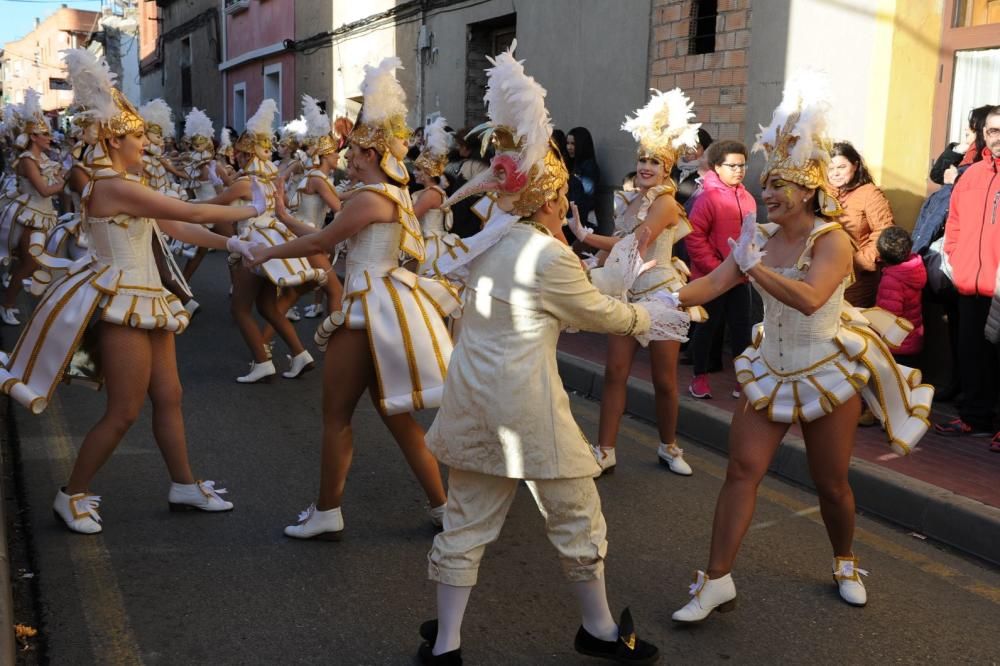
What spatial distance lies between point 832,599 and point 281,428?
3.84 m

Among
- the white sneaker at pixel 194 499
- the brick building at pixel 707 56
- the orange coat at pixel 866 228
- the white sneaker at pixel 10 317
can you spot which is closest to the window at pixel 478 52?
the brick building at pixel 707 56

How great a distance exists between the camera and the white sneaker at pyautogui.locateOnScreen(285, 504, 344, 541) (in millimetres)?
4816

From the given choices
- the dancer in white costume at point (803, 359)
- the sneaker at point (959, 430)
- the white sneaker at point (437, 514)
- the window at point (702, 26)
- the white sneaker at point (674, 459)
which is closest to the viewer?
the dancer in white costume at point (803, 359)

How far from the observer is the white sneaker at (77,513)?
4844 mm

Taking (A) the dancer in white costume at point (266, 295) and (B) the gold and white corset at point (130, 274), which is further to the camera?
(A) the dancer in white costume at point (266, 295)

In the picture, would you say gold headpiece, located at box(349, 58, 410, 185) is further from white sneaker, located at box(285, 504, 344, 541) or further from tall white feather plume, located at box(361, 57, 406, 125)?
white sneaker, located at box(285, 504, 344, 541)

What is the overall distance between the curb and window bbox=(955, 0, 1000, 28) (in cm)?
378

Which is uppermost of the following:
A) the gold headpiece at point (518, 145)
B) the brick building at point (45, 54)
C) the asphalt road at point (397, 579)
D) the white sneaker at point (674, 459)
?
the brick building at point (45, 54)

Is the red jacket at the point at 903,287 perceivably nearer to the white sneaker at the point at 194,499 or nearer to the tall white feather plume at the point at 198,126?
the white sneaker at the point at 194,499

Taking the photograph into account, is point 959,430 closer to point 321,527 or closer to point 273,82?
point 321,527

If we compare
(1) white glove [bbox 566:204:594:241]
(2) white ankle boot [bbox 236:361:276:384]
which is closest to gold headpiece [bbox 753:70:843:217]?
(1) white glove [bbox 566:204:594:241]

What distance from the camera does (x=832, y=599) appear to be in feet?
14.4

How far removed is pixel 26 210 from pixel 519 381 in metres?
8.93

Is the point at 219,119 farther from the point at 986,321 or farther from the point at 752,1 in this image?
the point at 986,321
